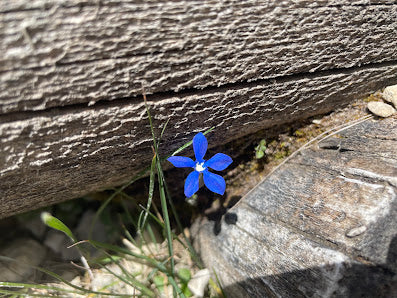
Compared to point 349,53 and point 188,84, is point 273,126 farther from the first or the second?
point 188,84

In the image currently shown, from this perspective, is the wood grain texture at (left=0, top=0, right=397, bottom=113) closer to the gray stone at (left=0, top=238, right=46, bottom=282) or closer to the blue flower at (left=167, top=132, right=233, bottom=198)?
the blue flower at (left=167, top=132, right=233, bottom=198)

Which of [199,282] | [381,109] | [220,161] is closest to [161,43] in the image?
[220,161]

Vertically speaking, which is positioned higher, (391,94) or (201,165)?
(391,94)

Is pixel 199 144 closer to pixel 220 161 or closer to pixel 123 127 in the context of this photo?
pixel 220 161

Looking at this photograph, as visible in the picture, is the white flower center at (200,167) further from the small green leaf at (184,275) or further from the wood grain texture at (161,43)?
the small green leaf at (184,275)

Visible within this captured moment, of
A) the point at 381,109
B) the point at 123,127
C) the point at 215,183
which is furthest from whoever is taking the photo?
the point at 381,109

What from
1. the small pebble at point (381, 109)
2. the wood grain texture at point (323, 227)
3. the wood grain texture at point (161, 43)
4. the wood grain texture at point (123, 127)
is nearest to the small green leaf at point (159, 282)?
the wood grain texture at point (323, 227)
